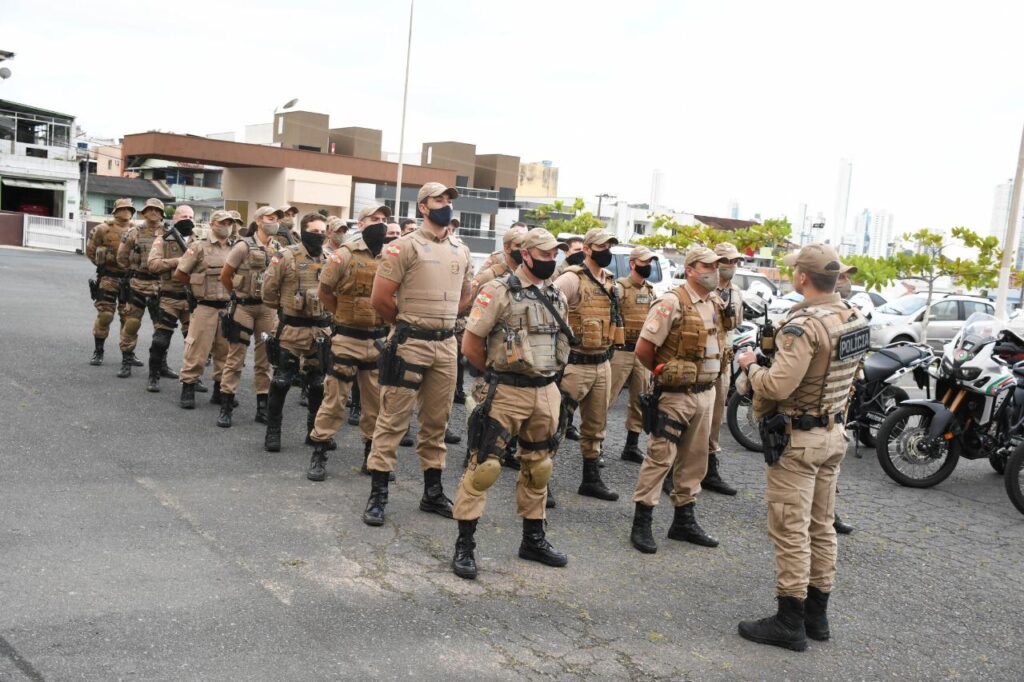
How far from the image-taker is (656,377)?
223 inches

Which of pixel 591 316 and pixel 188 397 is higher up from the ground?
pixel 591 316

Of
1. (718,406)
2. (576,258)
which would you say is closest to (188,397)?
(576,258)

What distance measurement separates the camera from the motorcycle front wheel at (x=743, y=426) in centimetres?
853

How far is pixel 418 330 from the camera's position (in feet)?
18.6

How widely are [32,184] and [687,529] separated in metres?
49.0

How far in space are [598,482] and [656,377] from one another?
1396 mm

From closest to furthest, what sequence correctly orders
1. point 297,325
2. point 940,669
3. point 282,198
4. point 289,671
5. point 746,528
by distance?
point 289,671
point 940,669
point 746,528
point 297,325
point 282,198

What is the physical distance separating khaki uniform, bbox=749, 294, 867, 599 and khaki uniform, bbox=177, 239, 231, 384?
5.97 metres

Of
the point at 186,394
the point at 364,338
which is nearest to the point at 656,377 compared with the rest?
the point at 364,338

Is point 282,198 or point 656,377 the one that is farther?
point 282,198

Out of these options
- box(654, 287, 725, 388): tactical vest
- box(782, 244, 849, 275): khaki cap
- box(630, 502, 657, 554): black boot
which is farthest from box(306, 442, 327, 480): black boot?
box(782, 244, 849, 275): khaki cap

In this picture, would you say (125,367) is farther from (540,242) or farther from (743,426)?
(743,426)

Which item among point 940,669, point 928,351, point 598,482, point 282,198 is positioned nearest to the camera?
point 940,669

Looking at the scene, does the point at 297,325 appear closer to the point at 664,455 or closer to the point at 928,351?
the point at 664,455
